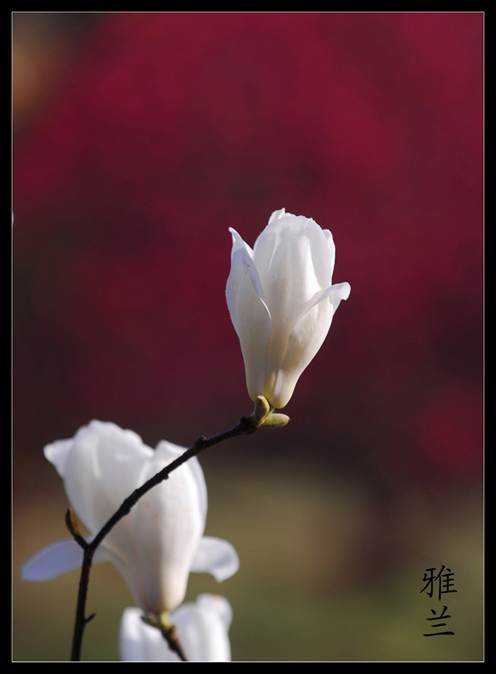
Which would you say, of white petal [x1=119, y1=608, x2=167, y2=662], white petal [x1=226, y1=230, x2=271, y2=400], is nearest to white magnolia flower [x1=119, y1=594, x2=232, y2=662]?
white petal [x1=119, y1=608, x2=167, y2=662]

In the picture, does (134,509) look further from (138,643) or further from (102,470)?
(138,643)

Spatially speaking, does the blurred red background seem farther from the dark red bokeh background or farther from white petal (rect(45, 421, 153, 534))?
white petal (rect(45, 421, 153, 534))

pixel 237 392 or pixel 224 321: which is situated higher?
pixel 224 321

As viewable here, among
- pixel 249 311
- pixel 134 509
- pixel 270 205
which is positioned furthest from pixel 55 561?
pixel 270 205
